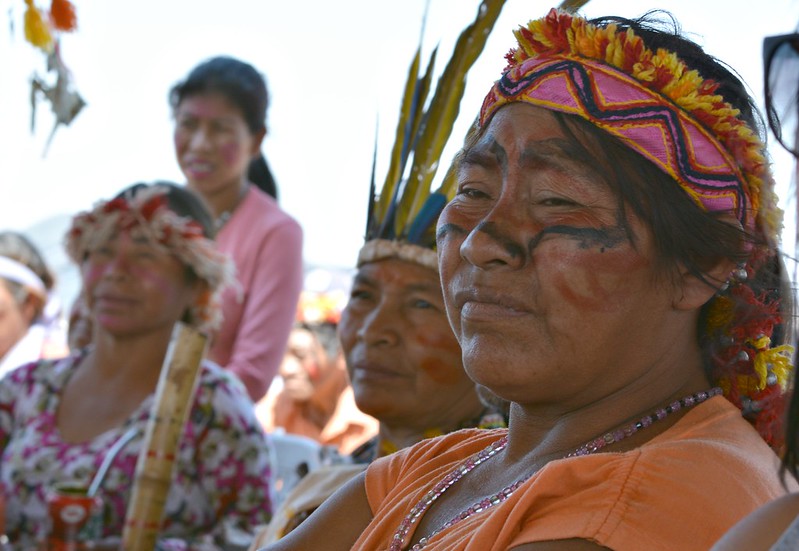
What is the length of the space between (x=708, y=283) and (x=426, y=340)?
123cm

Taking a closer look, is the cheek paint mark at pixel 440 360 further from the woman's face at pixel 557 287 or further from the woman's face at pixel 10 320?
the woman's face at pixel 10 320

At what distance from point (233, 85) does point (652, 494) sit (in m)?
3.96

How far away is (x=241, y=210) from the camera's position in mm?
5070

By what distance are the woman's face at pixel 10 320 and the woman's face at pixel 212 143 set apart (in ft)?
6.61

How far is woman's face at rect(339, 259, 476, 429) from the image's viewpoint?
291 cm

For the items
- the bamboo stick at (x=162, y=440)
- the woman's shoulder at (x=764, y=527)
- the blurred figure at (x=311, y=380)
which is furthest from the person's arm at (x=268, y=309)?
the blurred figure at (x=311, y=380)

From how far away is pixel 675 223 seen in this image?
1755 mm

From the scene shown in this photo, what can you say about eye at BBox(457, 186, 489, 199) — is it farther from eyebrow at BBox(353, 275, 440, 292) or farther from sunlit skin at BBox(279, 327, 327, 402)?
sunlit skin at BBox(279, 327, 327, 402)

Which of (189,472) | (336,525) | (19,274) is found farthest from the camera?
(19,274)

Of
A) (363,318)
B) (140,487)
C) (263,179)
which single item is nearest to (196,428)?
(140,487)

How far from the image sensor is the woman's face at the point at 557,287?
5.68 ft

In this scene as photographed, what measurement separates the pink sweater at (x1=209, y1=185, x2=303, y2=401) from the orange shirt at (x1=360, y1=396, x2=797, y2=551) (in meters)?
2.97

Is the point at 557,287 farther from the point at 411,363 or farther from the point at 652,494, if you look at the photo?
the point at 411,363

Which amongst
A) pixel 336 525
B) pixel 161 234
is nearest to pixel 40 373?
pixel 161 234
